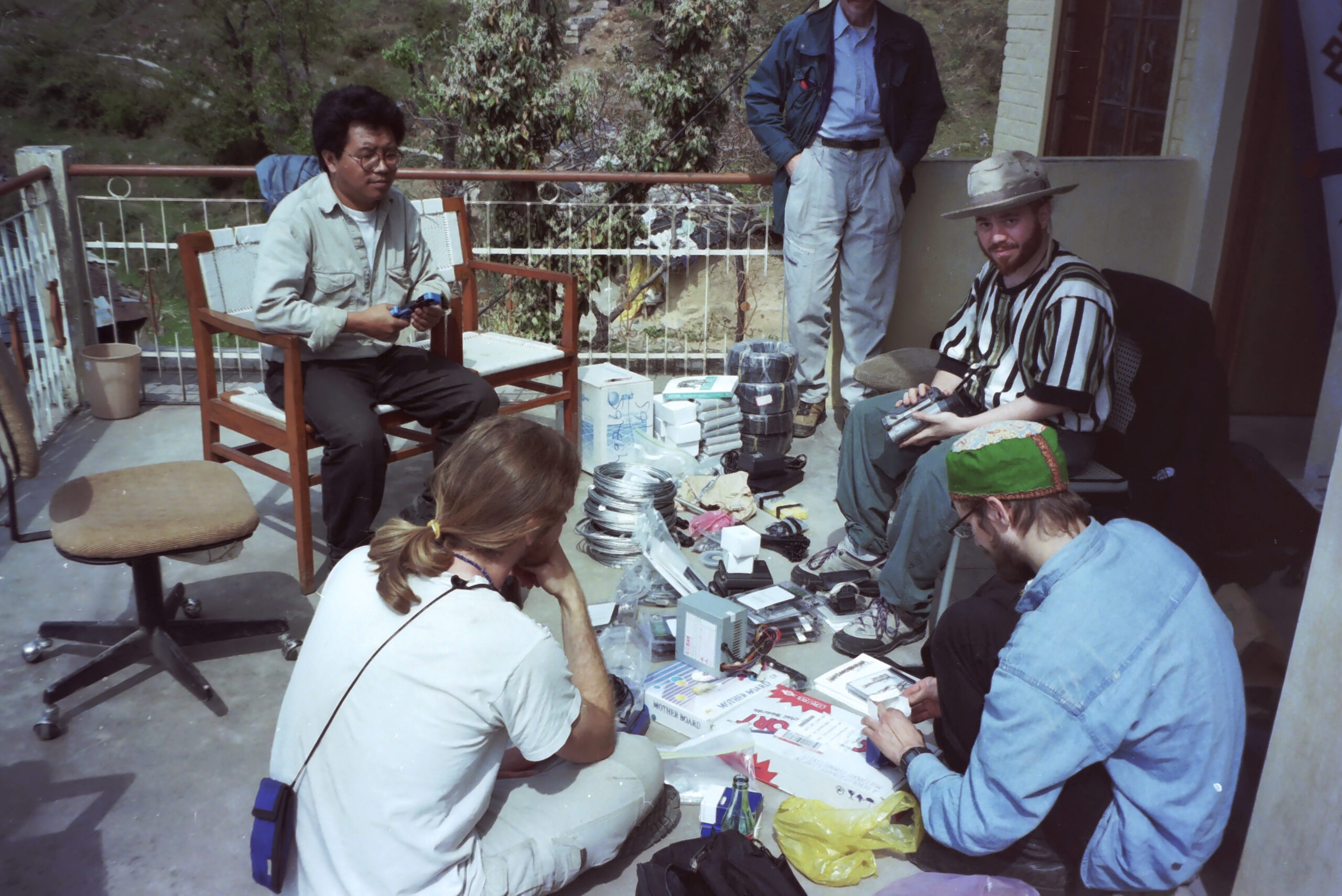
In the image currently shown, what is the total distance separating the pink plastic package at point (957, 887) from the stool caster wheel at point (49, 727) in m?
2.26

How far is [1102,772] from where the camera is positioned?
220 centimetres

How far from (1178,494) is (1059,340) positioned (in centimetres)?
69

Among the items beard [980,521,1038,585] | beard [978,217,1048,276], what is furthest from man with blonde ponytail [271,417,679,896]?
beard [978,217,1048,276]

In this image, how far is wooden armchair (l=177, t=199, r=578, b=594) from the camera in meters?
3.71

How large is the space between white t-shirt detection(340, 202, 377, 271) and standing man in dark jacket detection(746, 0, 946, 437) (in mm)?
2143

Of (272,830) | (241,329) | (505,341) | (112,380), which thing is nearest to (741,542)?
(505,341)

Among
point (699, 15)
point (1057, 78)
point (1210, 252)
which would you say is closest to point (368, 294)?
point (1210, 252)

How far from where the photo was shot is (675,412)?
16.0ft

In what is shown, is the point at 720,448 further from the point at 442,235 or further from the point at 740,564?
the point at 442,235

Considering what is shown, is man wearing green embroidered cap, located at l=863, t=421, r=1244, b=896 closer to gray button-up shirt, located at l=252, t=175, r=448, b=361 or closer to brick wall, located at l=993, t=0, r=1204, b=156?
gray button-up shirt, located at l=252, t=175, r=448, b=361

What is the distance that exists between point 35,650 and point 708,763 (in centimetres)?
214

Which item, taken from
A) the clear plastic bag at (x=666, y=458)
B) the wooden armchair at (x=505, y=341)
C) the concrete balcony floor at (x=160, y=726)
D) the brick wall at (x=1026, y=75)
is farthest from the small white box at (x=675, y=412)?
the brick wall at (x=1026, y=75)

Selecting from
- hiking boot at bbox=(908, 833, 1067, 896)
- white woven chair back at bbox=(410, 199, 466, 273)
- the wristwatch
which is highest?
white woven chair back at bbox=(410, 199, 466, 273)

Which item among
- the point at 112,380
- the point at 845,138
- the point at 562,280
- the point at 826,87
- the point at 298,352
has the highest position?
the point at 826,87
